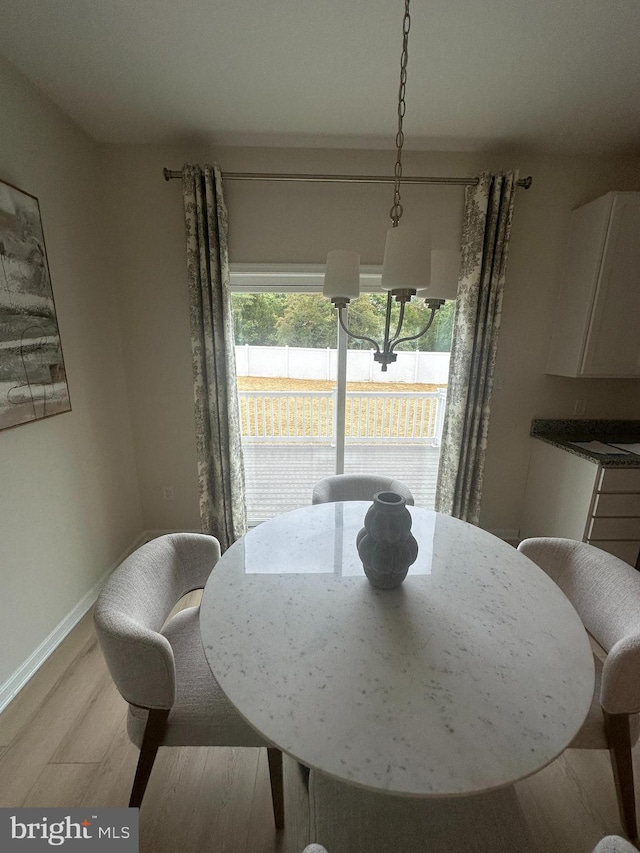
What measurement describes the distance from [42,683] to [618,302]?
3.67 metres

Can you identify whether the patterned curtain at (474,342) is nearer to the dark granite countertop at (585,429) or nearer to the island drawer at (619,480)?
the dark granite countertop at (585,429)

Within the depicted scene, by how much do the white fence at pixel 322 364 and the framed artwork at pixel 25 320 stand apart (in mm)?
1100

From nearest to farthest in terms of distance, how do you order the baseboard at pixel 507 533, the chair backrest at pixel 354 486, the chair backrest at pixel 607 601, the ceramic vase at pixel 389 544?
the chair backrest at pixel 607 601
the ceramic vase at pixel 389 544
the chair backrest at pixel 354 486
the baseboard at pixel 507 533

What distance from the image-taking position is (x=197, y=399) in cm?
223

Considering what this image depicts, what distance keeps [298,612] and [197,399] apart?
167cm

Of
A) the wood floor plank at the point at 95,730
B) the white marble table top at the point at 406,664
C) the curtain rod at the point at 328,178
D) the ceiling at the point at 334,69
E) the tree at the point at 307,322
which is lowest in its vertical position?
the wood floor plank at the point at 95,730

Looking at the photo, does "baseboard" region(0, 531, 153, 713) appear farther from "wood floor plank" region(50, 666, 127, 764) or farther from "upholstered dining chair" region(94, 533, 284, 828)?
"upholstered dining chair" region(94, 533, 284, 828)

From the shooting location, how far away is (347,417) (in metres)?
2.59

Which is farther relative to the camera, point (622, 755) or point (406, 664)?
point (622, 755)

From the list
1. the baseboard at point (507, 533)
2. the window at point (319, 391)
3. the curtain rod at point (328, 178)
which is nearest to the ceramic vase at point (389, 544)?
the window at point (319, 391)

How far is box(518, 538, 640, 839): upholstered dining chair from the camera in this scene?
33.3 inches

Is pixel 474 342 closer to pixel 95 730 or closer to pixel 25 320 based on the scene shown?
pixel 25 320

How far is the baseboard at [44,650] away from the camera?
56.8 inches

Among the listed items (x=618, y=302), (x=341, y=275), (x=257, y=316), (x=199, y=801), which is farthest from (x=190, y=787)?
(x=618, y=302)
